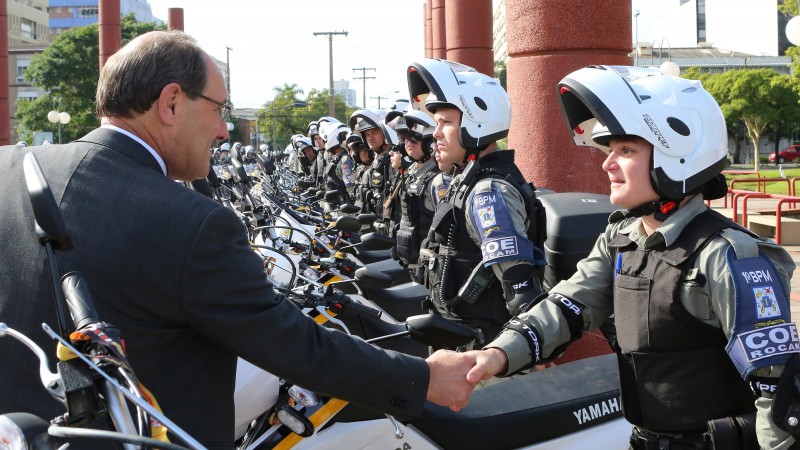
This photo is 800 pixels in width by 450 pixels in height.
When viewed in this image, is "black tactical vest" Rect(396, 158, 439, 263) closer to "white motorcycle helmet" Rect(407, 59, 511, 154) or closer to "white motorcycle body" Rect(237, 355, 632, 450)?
"white motorcycle helmet" Rect(407, 59, 511, 154)

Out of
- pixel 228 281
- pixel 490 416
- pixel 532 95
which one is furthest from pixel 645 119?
pixel 532 95

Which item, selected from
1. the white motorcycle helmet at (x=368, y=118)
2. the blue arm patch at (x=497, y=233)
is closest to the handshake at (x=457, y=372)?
the blue arm patch at (x=497, y=233)

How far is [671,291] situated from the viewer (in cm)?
275

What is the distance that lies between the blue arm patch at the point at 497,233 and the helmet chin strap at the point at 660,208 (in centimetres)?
134

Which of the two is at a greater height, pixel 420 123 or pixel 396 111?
pixel 396 111

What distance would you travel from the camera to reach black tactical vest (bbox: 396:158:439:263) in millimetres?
6820

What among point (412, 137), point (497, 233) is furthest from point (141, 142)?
point (412, 137)

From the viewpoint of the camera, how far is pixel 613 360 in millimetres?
4090

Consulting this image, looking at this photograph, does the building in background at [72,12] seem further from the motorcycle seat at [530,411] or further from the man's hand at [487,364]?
the man's hand at [487,364]

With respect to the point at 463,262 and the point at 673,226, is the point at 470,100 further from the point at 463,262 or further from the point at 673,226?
the point at 673,226

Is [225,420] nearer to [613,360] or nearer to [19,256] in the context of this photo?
[19,256]

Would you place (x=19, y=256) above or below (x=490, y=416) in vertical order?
above

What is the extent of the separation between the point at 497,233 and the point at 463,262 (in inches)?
21.1

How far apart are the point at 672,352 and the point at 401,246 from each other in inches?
163
